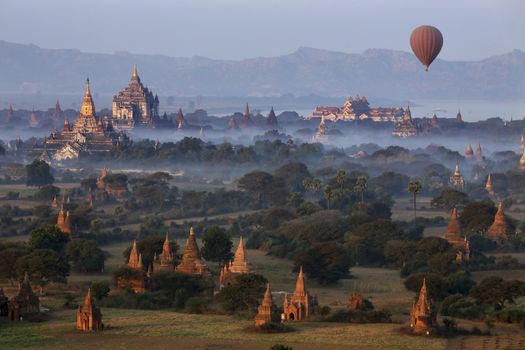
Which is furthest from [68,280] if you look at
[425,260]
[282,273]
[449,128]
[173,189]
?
[449,128]

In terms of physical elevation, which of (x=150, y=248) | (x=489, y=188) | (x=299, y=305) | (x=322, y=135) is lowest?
(x=322, y=135)

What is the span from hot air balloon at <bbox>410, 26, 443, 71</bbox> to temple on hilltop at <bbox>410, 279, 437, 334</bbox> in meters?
61.3

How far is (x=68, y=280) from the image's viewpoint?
197 ft

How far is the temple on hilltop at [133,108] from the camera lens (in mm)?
164250

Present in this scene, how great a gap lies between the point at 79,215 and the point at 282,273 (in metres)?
15.1

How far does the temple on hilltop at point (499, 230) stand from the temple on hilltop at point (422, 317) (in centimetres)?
2585

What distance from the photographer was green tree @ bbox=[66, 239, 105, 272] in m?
62.6

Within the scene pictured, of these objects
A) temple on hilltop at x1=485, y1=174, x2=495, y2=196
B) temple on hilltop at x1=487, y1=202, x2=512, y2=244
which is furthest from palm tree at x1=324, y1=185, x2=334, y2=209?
temple on hilltop at x1=485, y1=174, x2=495, y2=196

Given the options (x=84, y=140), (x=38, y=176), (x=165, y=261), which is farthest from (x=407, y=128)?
(x=165, y=261)

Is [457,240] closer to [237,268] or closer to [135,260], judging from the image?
[237,268]

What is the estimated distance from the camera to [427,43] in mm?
108938

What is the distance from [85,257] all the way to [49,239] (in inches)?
86.3

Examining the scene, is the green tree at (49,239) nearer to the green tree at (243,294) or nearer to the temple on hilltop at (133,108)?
the green tree at (243,294)

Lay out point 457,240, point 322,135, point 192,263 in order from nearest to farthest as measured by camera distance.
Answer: point 192,263
point 457,240
point 322,135
